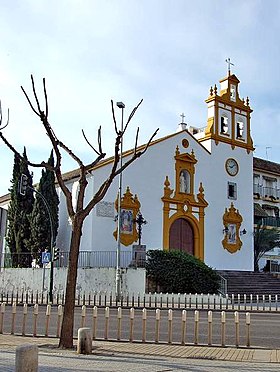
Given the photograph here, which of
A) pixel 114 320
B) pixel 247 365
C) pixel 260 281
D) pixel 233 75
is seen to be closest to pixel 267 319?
pixel 114 320

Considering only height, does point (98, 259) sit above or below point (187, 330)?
above

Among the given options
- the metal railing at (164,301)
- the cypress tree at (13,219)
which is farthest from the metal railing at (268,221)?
the cypress tree at (13,219)


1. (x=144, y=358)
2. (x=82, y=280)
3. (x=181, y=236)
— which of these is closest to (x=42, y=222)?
(x=82, y=280)

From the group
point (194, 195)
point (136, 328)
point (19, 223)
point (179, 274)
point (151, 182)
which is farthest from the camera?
point (194, 195)

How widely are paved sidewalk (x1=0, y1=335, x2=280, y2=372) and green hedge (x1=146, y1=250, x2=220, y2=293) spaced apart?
60.9 feet

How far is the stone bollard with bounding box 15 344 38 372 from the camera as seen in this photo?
289 inches

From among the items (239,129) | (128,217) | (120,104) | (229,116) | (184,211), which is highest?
(229,116)

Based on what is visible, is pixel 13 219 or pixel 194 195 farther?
pixel 194 195

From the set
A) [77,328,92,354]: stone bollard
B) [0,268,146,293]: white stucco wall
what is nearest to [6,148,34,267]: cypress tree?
[0,268,146,293]: white stucco wall

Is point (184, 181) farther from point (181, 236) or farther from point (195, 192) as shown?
point (181, 236)

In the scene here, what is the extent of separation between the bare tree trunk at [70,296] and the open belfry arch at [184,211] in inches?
1015

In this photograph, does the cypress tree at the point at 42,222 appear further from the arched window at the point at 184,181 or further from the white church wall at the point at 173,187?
the arched window at the point at 184,181

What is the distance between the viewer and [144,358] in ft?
35.2

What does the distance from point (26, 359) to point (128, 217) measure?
2906cm
